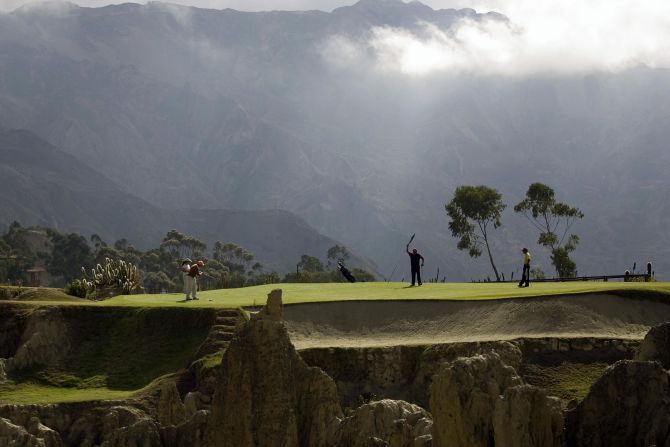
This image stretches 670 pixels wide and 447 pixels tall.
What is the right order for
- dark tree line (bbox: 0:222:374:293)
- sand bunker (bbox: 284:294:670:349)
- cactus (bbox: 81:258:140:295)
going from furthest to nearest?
dark tree line (bbox: 0:222:374:293) → cactus (bbox: 81:258:140:295) → sand bunker (bbox: 284:294:670:349)

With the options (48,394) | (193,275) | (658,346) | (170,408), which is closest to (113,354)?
(48,394)

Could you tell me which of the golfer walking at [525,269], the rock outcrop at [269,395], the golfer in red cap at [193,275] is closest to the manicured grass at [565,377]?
the rock outcrop at [269,395]

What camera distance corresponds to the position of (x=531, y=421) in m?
26.7

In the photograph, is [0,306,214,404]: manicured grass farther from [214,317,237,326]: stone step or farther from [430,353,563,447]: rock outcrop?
[430,353,563,447]: rock outcrop

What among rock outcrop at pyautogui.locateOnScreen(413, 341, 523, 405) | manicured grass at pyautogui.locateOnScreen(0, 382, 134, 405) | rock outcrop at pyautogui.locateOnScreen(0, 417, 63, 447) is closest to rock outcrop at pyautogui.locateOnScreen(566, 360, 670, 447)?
rock outcrop at pyautogui.locateOnScreen(413, 341, 523, 405)

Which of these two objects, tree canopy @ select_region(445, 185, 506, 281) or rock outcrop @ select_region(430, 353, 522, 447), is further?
tree canopy @ select_region(445, 185, 506, 281)

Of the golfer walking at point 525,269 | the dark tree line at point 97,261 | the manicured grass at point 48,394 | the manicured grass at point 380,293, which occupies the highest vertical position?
the dark tree line at point 97,261

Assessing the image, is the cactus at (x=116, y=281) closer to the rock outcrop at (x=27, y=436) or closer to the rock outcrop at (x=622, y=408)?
the rock outcrop at (x=27, y=436)

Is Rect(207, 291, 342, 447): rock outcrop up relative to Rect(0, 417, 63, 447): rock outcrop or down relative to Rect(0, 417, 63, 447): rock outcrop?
up

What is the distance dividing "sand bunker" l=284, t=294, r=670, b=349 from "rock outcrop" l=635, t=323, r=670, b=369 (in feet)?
34.4

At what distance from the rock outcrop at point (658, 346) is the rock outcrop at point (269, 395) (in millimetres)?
8024

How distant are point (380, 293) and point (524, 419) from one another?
26468 mm

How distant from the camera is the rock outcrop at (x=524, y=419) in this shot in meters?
26.5

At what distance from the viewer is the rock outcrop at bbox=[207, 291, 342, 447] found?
3444 centimetres
